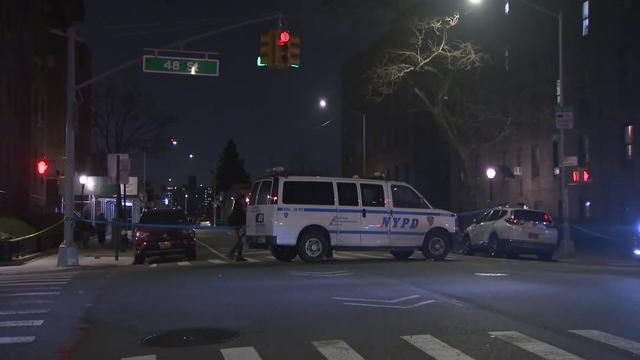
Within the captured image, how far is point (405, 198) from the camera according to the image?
19.3 metres

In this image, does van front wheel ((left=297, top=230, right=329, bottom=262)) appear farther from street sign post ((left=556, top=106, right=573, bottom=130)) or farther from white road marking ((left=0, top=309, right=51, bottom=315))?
street sign post ((left=556, top=106, right=573, bottom=130))

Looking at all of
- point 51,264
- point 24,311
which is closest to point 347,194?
point 51,264

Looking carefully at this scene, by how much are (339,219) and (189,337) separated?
10012mm

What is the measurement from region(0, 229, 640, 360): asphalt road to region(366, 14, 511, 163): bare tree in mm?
17994

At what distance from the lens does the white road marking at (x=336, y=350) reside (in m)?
7.51

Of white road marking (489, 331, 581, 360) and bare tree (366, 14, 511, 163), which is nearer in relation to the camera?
white road marking (489, 331, 581, 360)

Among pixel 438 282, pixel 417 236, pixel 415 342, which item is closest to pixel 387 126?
pixel 417 236

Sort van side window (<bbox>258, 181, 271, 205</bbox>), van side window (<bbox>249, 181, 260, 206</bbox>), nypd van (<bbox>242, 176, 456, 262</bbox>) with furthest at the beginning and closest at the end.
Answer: van side window (<bbox>249, 181, 260, 206</bbox>)
van side window (<bbox>258, 181, 271, 205</bbox>)
nypd van (<bbox>242, 176, 456, 262</bbox>)

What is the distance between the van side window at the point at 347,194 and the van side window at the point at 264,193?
186 centimetres

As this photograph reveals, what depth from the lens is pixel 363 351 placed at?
7801 mm

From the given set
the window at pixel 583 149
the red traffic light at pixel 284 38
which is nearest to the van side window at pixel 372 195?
the red traffic light at pixel 284 38

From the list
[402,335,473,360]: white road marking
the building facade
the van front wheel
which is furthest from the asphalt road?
the building facade

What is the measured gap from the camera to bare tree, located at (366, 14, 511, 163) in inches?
1257

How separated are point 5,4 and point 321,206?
22395mm
